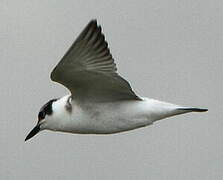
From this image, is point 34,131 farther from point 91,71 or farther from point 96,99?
point 91,71

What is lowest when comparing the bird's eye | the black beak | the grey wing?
the black beak

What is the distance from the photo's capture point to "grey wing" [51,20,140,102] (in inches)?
452

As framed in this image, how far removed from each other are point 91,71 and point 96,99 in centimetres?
71

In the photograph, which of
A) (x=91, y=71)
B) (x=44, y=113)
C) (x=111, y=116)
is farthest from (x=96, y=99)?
(x=44, y=113)

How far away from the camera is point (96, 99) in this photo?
491 inches

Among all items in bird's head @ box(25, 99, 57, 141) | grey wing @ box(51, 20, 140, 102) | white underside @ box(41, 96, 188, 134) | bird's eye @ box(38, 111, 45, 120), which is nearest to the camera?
grey wing @ box(51, 20, 140, 102)

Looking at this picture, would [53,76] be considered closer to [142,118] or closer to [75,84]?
[75,84]

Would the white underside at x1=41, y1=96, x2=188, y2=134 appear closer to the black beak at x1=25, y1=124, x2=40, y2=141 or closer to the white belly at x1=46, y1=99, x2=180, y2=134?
the white belly at x1=46, y1=99, x2=180, y2=134

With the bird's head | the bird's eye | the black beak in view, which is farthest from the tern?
the black beak

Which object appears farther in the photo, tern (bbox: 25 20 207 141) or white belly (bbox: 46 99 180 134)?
white belly (bbox: 46 99 180 134)

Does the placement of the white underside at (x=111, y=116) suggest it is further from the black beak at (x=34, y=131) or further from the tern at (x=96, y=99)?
the black beak at (x=34, y=131)

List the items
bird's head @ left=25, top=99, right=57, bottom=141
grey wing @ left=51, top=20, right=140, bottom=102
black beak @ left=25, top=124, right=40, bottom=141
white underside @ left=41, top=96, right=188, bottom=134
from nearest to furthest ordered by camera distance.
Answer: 1. grey wing @ left=51, top=20, right=140, bottom=102
2. white underside @ left=41, top=96, right=188, bottom=134
3. bird's head @ left=25, top=99, right=57, bottom=141
4. black beak @ left=25, top=124, right=40, bottom=141

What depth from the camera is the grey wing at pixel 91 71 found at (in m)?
11.5

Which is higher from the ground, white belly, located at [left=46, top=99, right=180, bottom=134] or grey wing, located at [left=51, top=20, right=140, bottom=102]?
grey wing, located at [left=51, top=20, right=140, bottom=102]
